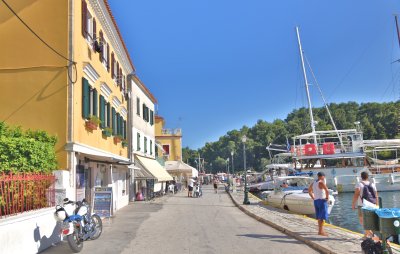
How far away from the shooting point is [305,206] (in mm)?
22891

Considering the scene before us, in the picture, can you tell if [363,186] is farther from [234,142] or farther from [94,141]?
[234,142]

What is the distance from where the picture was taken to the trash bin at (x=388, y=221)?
767 cm

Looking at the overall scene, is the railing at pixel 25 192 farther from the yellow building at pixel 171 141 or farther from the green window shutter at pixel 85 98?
the yellow building at pixel 171 141

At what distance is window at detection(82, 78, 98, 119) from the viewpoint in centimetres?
1567

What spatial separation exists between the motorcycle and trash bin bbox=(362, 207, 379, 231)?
636 centimetres

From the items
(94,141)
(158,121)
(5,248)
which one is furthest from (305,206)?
(158,121)

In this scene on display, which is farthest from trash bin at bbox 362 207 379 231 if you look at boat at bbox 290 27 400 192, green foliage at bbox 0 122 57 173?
boat at bbox 290 27 400 192

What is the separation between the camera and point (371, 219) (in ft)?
26.9

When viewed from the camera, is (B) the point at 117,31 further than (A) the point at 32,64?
Yes

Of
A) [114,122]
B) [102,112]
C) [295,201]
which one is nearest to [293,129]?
[295,201]

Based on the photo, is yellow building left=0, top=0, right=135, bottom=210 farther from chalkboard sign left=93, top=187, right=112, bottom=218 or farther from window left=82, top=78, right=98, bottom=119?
chalkboard sign left=93, top=187, right=112, bottom=218

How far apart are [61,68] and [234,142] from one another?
145 meters

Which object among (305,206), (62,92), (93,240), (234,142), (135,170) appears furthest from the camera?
(234,142)

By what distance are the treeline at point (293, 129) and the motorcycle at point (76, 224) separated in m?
75.4
